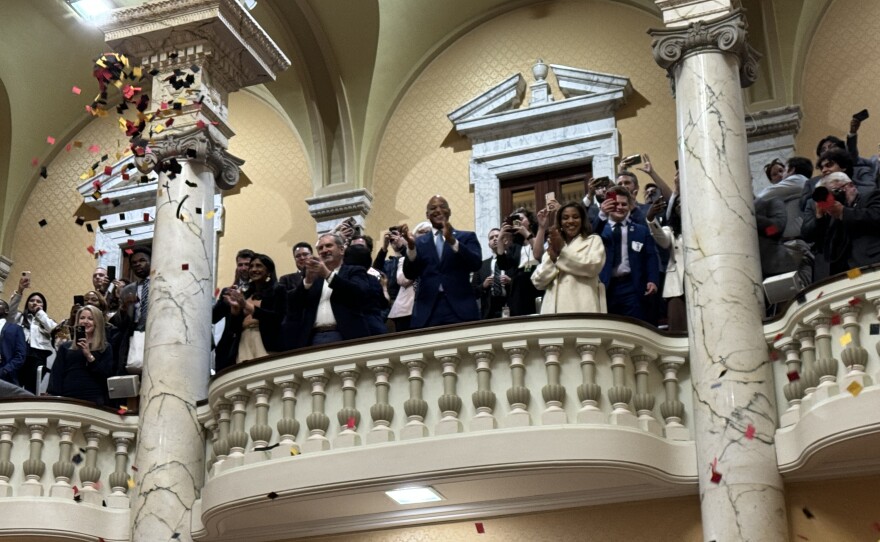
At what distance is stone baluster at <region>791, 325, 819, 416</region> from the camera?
7957mm

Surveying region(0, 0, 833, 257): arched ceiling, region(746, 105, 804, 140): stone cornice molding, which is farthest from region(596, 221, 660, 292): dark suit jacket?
region(0, 0, 833, 257): arched ceiling

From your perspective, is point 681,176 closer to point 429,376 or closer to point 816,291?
point 816,291

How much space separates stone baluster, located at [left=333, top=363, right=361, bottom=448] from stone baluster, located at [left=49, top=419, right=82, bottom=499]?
2077 millimetres

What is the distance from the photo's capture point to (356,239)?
32.1 feet

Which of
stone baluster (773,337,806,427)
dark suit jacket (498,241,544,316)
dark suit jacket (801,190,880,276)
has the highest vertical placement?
dark suit jacket (498,241,544,316)

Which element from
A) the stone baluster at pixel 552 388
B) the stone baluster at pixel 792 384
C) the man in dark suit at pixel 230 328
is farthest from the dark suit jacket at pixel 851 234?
the man in dark suit at pixel 230 328

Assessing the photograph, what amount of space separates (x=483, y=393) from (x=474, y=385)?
212 millimetres

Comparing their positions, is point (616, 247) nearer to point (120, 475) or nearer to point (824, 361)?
point (824, 361)

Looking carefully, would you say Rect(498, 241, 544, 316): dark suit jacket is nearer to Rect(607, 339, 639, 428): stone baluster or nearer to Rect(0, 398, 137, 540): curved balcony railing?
Rect(607, 339, 639, 428): stone baluster

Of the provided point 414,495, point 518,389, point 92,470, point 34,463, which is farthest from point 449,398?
point 34,463

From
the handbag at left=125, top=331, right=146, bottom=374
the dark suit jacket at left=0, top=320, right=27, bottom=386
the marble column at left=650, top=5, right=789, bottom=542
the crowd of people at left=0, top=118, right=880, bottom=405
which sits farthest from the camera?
the dark suit jacket at left=0, top=320, right=27, bottom=386

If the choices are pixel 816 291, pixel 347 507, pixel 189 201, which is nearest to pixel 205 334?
pixel 189 201

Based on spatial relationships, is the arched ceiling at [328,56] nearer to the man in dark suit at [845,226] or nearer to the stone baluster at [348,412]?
the man in dark suit at [845,226]

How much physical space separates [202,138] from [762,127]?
15.4 ft
